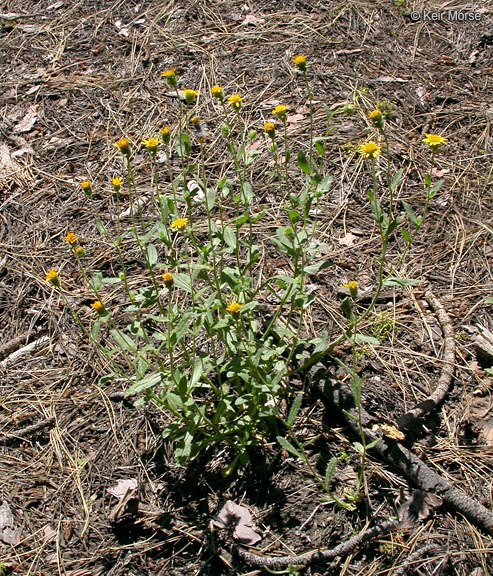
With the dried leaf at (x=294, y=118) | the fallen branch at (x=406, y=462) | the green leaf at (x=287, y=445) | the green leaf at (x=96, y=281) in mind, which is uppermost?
the green leaf at (x=96, y=281)

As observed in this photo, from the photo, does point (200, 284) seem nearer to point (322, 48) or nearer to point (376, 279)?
point (376, 279)

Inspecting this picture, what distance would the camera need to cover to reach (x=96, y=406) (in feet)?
8.58

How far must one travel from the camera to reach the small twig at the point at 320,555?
2.02m

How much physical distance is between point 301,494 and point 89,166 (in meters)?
2.57

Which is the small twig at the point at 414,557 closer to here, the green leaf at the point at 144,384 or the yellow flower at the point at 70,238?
the green leaf at the point at 144,384

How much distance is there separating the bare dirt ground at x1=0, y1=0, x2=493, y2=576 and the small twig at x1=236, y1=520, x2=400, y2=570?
3cm

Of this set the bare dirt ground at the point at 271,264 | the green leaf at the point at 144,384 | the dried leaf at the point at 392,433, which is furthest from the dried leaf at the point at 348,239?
the green leaf at the point at 144,384

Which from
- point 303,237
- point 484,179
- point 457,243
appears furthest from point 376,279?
point 484,179

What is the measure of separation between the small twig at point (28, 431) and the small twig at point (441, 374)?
156cm

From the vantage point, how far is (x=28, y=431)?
256 cm

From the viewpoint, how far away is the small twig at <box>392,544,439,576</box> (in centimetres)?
197

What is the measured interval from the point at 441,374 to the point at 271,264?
3.51ft
